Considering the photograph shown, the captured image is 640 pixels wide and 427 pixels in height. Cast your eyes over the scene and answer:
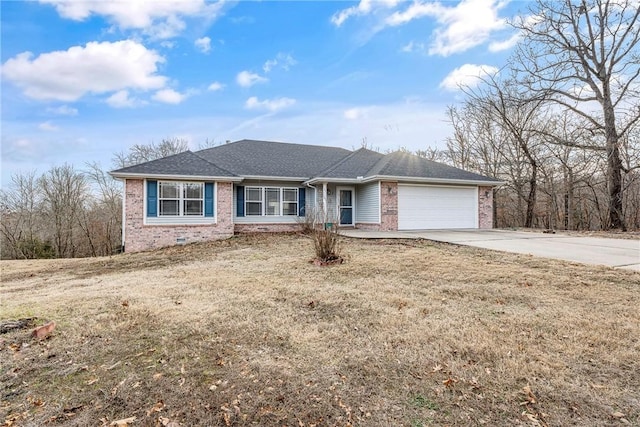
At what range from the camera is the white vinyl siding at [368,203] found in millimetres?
14297

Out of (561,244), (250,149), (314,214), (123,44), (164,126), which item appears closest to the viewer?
(561,244)

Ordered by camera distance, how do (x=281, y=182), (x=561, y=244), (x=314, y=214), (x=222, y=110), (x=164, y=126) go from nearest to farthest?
(x=561, y=244) → (x=314, y=214) → (x=281, y=182) → (x=222, y=110) → (x=164, y=126)

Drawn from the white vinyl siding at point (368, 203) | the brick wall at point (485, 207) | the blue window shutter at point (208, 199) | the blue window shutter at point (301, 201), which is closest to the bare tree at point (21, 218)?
the blue window shutter at point (208, 199)

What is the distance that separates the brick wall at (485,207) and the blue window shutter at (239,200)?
10.9 meters

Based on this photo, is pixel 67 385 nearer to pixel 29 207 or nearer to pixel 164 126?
pixel 29 207

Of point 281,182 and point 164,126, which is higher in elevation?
point 164,126

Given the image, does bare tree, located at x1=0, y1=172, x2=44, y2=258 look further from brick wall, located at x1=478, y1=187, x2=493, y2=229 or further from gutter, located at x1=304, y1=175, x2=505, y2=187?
brick wall, located at x1=478, y1=187, x2=493, y2=229

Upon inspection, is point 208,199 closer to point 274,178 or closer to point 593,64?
point 274,178

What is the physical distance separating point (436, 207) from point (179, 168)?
35.7 feet

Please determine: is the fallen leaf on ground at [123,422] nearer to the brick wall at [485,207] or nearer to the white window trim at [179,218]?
the white window trim at [179,218]

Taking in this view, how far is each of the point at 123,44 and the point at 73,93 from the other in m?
4.24

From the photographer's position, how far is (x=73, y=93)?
13.1m

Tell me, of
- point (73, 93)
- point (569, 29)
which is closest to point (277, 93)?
point (73, 93)

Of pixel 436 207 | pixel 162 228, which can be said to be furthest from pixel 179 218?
pixel 436 207
